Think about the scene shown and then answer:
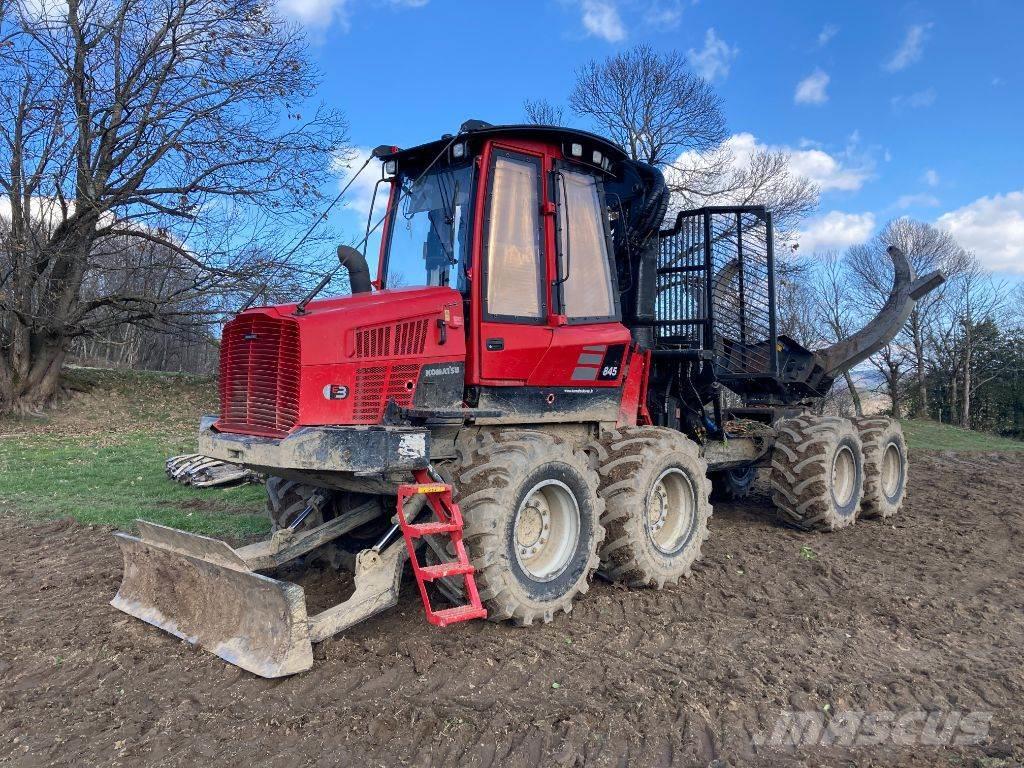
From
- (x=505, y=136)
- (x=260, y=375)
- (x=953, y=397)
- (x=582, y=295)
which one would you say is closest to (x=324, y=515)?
(x=260, y=375)

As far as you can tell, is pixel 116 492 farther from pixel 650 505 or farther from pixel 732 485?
pixel 732 485

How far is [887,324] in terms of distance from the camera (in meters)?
9.09

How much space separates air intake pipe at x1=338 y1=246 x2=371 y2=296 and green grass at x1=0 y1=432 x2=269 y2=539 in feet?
10.7

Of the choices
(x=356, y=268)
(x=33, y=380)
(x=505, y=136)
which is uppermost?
(x=505, y=136)

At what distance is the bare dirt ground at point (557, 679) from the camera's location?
3.46 metres

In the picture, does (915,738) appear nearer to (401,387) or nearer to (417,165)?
(401,387)

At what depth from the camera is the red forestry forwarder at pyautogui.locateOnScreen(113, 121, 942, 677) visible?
4.44m

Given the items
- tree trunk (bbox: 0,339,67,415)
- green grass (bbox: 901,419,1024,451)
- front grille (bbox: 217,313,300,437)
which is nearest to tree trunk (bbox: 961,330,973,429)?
green grass (bbox: 901,419,1024,451)

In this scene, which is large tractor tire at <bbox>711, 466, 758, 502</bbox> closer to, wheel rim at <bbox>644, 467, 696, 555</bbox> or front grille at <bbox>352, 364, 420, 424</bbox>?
wheel rim at <bbox>644, 467, 696, 555</bbox>

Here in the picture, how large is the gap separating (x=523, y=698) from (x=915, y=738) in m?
1.92

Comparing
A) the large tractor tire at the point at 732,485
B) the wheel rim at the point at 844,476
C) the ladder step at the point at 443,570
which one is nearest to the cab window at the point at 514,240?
the ladder step at the point at 443,570

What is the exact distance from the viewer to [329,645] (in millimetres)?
4484

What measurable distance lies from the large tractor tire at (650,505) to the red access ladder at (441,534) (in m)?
1.42

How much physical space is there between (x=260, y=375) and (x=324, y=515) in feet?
5.02
